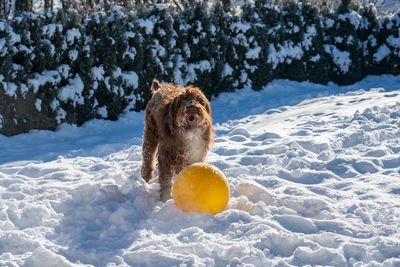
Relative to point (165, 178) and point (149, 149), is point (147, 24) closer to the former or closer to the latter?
point (149, 149)

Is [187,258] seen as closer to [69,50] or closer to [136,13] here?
[69,50]

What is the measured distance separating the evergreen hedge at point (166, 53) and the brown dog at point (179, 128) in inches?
142

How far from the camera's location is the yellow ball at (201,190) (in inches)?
150

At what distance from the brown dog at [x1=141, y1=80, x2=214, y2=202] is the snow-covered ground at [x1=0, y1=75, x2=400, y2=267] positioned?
1.15ft

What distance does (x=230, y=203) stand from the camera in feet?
13.8

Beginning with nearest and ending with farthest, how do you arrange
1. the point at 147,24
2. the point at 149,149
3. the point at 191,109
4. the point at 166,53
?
the point at 191,109 → the point at 149,149 → the point at 147,24 → the point at 166,53

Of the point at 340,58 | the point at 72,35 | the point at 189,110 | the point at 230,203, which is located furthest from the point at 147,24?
the point at 340,58

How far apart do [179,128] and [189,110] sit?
0.97ft

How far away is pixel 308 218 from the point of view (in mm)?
3799

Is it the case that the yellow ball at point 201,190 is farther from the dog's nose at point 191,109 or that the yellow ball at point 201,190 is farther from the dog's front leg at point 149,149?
the dog's front leg at point 149,149

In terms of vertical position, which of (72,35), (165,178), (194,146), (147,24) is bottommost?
(165,178)

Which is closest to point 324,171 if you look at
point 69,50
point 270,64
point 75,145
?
point 75,145

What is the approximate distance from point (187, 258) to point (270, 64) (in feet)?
30.9

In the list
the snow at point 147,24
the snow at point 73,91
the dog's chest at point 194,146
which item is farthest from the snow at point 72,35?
the dog's chest at point 194,146
